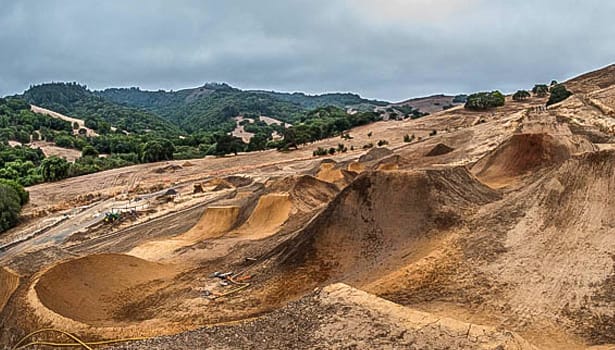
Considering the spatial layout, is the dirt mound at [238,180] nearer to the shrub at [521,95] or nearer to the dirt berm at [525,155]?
the dirt berm at [525,155]

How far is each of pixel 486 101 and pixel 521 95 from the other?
240 inches

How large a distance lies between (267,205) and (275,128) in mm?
108368

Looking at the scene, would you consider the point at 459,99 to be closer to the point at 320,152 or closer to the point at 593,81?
the point at 593,81

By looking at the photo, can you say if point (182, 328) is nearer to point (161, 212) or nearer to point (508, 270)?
point (508, 270)

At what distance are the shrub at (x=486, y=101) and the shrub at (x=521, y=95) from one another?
252cm

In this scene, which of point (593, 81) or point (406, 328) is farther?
point (593, 81)

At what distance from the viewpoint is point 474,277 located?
1375cm

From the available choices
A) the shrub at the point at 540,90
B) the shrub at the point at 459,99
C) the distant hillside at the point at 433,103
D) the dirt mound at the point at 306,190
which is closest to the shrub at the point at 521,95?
the shrub at the point at 540,90

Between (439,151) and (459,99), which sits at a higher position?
(459,99)

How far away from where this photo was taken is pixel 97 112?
160 m

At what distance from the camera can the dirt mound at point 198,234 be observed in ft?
85.0

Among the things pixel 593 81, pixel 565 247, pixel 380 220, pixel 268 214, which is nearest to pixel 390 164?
pixel 268 214

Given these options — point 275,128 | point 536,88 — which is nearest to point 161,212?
point 536,88

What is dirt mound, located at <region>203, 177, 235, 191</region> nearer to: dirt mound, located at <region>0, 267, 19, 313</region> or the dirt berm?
the dirt berm
